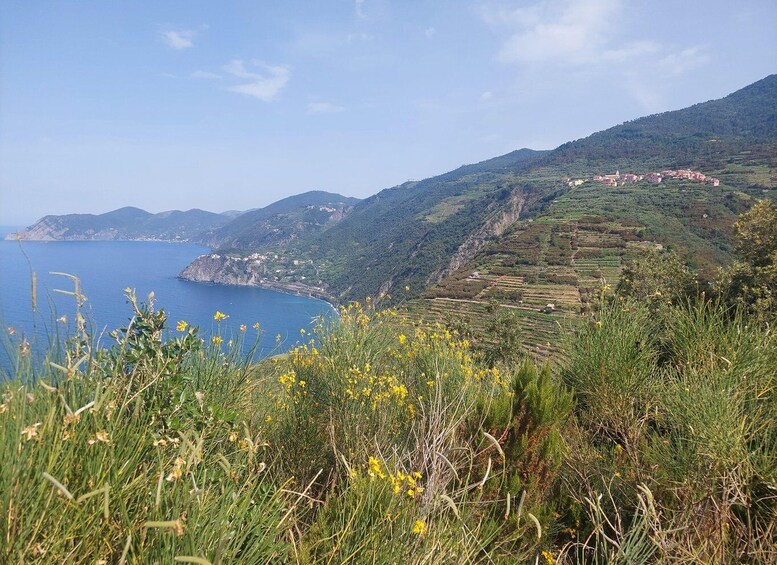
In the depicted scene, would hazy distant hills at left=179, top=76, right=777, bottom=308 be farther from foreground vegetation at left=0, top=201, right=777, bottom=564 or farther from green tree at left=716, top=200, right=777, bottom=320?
foreground vegetation at left=0, top=201, right=777, bottom=564

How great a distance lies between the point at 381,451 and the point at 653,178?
5120 inches

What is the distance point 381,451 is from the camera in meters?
3.08

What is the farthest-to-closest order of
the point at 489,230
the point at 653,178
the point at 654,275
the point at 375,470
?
1. the point at 489,230
2. the point at 653,178
3. the point at 654,275
4. the point at 375,470

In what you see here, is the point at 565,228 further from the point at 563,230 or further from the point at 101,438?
the point at 101,438

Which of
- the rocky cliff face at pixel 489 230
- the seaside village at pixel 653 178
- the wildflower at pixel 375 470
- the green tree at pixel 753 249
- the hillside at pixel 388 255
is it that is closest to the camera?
the wildflower at pixel 375 470

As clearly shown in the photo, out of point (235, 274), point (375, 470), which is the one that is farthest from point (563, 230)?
point (235, 274)

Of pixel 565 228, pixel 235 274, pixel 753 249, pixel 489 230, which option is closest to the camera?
pixel 753 249

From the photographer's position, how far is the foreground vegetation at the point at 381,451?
4.45 ft

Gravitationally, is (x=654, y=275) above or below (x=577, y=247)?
above

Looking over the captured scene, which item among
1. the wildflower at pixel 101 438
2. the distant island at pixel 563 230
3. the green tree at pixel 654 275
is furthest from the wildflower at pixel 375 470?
the green tree at pixel 654 275

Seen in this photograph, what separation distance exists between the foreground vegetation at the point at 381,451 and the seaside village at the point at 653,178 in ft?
366

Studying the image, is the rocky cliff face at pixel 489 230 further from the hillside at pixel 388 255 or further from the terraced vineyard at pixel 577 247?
the terraced vineyard at pixel 577 247

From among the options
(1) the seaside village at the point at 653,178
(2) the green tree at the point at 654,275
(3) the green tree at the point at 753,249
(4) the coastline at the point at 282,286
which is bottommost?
(4) the coastline at the point at 282,286

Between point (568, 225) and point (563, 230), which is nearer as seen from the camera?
point (563, 230)
